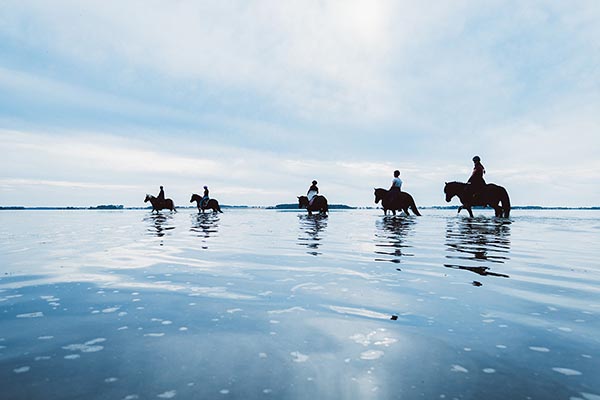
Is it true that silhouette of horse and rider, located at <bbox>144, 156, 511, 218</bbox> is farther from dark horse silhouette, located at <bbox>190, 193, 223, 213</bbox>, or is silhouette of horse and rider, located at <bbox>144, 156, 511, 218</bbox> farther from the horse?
dark horse silhouette, located at <bbox>190, 193, 223, 213</bbox>

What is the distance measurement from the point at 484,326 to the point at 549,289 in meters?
2.23

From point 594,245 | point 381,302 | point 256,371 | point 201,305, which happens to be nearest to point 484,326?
Result: point 381,302

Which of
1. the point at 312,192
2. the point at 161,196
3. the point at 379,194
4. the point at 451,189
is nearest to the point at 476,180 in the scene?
the point at 451,189

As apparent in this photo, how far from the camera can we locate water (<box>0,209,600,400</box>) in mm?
2277

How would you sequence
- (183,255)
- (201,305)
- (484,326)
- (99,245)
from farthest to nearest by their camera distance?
(99,245) < (183,255) < (201,305) < (484,326)

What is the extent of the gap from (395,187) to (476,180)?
5.17 m

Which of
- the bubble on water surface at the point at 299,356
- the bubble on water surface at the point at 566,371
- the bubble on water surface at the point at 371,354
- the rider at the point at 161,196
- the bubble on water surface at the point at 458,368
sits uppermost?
the rider at the point at 161,196

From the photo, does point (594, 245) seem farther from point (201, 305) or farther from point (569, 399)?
point (201, 305)

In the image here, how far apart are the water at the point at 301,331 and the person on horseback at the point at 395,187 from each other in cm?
1857

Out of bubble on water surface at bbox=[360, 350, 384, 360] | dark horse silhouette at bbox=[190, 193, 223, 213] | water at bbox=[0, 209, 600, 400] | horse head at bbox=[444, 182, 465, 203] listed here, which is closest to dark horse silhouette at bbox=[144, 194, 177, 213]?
dark horse silhouette at bbox=[190, 193, 223, 213]

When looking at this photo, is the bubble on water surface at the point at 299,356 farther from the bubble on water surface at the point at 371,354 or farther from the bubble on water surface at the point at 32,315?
the bubble on water surface at the point at 32,315

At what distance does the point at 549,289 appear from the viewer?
4.88 meters

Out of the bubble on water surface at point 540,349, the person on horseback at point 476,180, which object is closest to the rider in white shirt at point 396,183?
the person on horseback at point 476,180

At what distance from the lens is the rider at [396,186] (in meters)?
24.9
